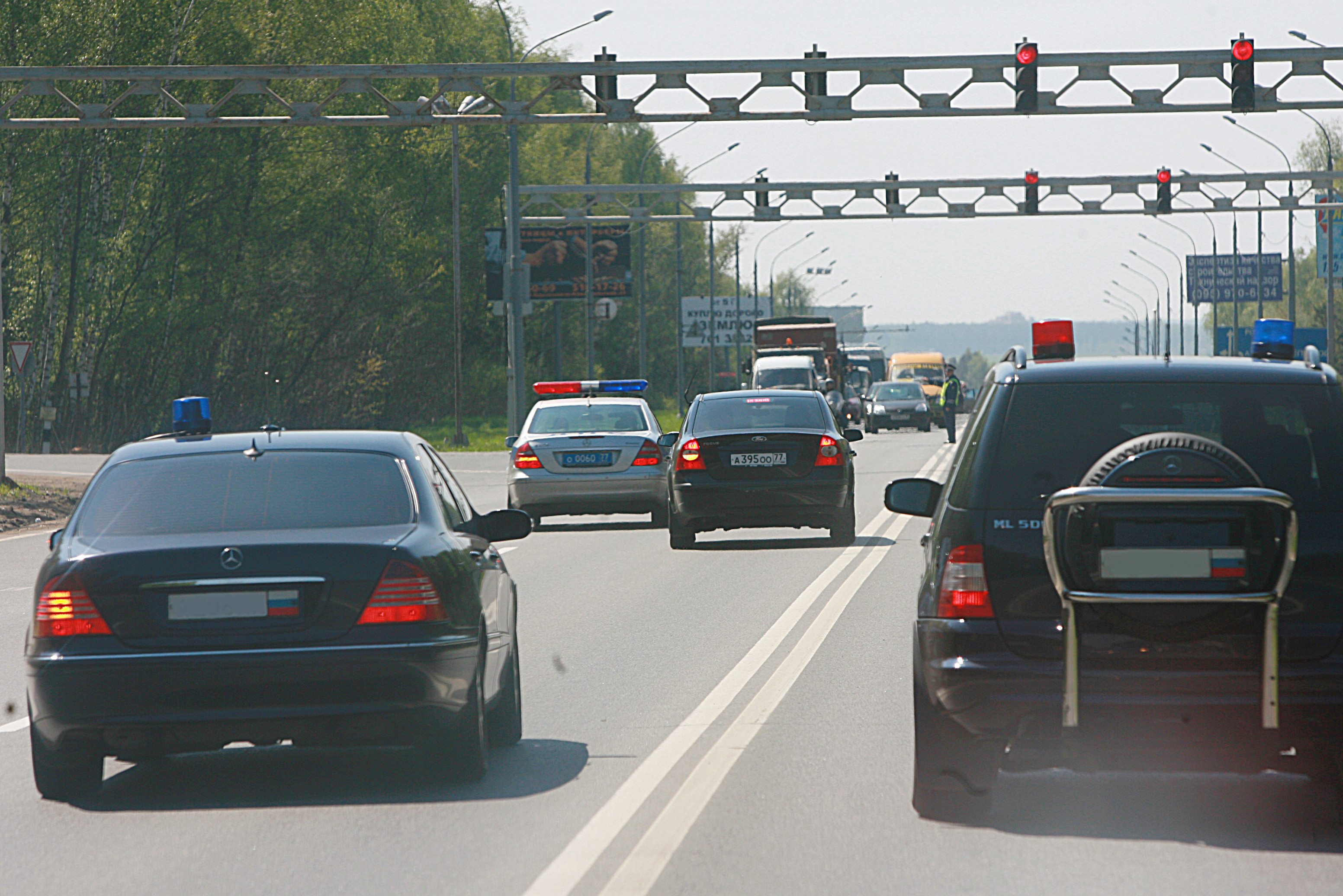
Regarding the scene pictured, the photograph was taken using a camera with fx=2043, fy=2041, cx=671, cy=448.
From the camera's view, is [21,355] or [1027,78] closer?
[1027,78]

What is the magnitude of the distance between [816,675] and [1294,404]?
454 cm

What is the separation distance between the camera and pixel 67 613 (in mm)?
7180

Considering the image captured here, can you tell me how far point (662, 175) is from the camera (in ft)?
393

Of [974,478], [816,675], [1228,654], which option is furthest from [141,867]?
[816,675]

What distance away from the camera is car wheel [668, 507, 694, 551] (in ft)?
64.6

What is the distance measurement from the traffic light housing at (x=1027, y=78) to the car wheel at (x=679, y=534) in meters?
13.5

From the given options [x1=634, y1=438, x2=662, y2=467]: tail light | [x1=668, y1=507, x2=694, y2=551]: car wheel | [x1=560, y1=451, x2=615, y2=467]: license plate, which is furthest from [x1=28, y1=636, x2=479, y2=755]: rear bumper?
[x1=634, y1=438, x2=662, y2=467]: tail light

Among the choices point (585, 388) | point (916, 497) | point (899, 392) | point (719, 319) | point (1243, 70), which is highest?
point (1243, 70)

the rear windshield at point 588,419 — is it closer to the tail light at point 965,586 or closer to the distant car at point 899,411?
the tail light at point 965,586

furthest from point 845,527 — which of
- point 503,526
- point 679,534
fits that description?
point 503,526

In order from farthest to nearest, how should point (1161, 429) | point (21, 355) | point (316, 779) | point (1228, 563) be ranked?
point (21, 355)
point (316, 779)
point (1161, 429)
point (1228, 563)

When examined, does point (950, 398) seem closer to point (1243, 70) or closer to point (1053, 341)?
point (1243, 70)

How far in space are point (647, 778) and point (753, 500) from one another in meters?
11.7

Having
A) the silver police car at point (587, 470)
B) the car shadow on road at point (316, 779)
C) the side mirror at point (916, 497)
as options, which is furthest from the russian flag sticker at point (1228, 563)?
the silver police car at point (587, 470)
